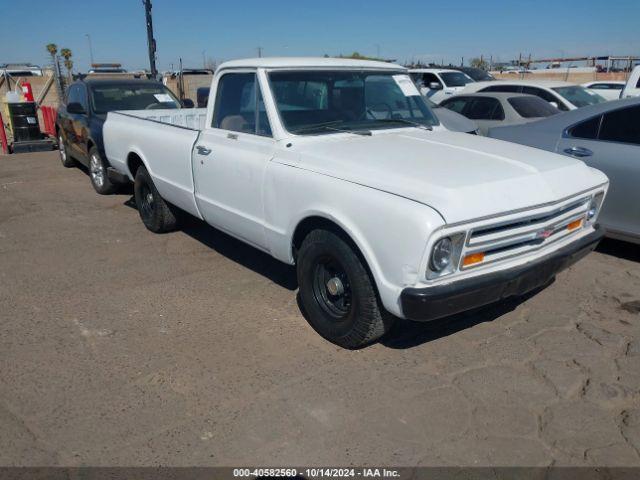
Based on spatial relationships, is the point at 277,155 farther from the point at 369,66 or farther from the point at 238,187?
the point at 369,66

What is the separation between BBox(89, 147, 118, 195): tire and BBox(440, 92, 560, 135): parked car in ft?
20.4

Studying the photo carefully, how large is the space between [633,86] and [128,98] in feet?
29.3

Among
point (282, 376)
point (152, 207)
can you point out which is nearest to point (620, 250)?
point (282, 376)

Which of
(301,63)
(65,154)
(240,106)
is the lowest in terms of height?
(65,154)

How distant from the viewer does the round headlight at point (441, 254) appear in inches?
110

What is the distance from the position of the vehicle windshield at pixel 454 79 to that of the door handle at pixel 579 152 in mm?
12240

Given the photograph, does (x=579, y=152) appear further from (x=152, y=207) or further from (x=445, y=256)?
(x=152, y=207)

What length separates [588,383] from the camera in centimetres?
318

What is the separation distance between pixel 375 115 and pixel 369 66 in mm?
499

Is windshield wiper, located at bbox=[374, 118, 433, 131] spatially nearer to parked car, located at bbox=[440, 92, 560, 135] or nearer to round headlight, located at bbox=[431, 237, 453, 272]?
round headlight, located at bbox=[431, 237, 453, 272]

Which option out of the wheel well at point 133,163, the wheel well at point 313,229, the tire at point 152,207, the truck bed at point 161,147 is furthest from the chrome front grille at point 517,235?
the wheel well at point 133,163

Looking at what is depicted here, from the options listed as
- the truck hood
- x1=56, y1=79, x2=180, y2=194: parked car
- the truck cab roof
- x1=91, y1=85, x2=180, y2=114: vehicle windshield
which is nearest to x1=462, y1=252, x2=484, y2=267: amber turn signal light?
the truck hood

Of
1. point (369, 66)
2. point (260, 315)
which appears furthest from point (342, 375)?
point (369, 66)

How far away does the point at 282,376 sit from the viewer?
3.25 meters
